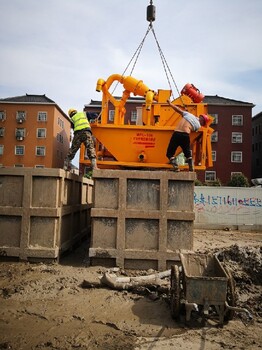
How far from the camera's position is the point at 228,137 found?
38.2 meters

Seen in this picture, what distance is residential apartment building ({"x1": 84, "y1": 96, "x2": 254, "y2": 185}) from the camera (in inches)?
1473

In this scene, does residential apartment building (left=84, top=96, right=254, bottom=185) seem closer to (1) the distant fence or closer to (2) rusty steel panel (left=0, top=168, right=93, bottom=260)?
(1) the distant fence

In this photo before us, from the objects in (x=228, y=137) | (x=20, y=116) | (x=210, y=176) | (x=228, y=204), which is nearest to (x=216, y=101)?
(x=228, y=137)

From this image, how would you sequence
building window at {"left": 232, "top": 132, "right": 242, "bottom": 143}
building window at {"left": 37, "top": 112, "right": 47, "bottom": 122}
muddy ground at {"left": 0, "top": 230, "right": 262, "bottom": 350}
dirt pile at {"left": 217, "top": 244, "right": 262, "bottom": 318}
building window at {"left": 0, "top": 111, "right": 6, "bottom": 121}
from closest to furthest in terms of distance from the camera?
muddy ground at {"left": 0, "top": 230, "right": 262, "bottom": 350} < dirt pile at {"left": 217, "top": 244, "right": 262, "bottom": 318} < building window at {"left": 232, "top": 132, "right": 242, "bottom": 143} < building window at {"left": 37, "top": 112, "right": 47, "bottom": 122} < building window at {"left": 0, "top": 111, "right": 6, "bottom": 121}

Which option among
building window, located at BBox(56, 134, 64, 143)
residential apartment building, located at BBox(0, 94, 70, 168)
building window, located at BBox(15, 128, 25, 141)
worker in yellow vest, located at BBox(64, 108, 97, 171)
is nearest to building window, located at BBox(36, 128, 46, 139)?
residential apartment building, located at BBox(0, 94, 70, 168)

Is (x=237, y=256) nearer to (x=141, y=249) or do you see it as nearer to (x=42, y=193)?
(x=141, y=249)

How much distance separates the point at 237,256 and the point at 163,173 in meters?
2.08

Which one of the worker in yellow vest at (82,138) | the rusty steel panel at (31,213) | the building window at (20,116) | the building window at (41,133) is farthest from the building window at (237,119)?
the rusty steel panel at (31,213)

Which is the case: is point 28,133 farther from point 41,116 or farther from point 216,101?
point 216,101

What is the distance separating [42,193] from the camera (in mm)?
5605

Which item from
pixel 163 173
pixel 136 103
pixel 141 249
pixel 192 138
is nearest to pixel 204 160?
pixel 192 138

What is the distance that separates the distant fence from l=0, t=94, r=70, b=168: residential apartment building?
28.0 meters

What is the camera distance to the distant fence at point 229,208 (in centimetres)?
1451

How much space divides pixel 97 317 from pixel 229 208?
38.9ft
